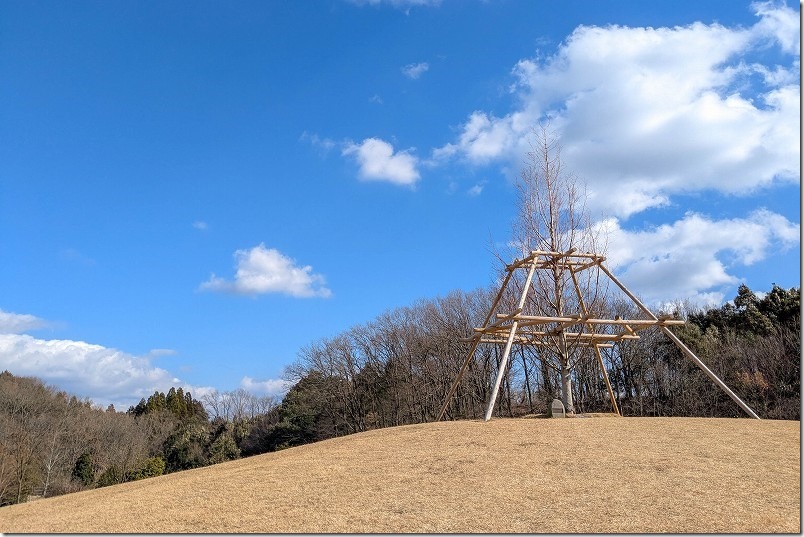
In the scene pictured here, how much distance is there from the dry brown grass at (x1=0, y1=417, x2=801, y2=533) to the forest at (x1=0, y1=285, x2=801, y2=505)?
11259 mm

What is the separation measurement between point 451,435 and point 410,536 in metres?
6.17

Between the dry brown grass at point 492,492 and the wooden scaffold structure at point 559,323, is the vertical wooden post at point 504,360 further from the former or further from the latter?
the dry brown grass at point 492,492

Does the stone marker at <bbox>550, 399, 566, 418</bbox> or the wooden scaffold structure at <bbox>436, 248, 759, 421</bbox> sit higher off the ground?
the wooden scaffold structure at <bbox>436, 248, 759, 421</bbox>

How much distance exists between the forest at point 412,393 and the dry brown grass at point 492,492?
1126 cm

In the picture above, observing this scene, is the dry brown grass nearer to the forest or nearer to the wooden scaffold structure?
the wooden scaffold structure

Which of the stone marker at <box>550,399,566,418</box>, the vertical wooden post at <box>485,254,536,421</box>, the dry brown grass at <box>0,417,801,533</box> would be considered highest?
the vertical wooden post at <box>485,254,536,421</box>

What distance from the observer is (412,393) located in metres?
34.3

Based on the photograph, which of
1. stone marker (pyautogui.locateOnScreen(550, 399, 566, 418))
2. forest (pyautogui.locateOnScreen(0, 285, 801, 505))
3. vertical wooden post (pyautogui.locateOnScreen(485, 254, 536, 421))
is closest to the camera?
vertical wooden post (pyautogui.locateOnScreen(485, 254, 536, 421))

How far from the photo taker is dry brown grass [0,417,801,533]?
19.0ft

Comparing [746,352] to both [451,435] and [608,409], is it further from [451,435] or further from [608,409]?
[451,435]

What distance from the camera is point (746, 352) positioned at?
2436 cm

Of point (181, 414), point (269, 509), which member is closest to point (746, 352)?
point (269, 509)

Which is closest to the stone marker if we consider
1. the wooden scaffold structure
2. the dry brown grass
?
the wooden scaffold structure

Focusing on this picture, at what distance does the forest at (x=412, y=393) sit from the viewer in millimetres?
24562
